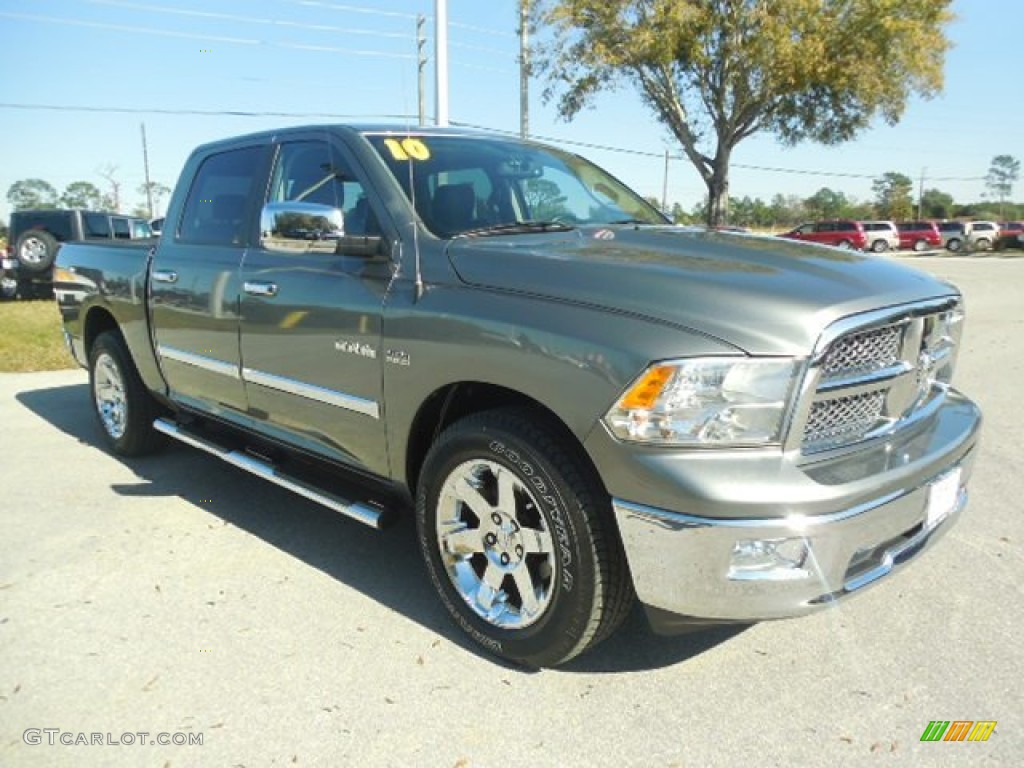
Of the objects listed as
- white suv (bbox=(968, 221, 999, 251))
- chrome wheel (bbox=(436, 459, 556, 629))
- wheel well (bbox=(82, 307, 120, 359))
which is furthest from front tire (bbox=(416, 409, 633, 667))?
white suv (bbox=(968, 221, 999, 251))

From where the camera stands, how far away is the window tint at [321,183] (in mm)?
3262

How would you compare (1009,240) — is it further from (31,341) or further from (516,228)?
(516,228)

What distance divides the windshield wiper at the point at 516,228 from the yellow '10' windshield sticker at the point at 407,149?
0.47m

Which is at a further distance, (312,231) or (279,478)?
(279,478)

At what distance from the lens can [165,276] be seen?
4.36 meters

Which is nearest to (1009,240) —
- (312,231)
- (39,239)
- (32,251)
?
(39,239)

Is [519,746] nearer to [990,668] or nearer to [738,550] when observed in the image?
[738,550]

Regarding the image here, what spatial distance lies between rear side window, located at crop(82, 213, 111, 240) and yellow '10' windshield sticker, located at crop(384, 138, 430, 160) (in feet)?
46.4

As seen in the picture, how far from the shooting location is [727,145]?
22.9 meters

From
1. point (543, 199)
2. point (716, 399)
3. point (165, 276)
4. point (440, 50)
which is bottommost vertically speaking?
point (716, 399)

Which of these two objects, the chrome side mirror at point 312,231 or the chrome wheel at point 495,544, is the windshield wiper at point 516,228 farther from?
the chrome wheel at point 495,544

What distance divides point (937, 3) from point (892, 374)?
23.2 m

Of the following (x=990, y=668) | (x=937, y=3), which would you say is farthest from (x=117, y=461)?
(x=937, y=3)

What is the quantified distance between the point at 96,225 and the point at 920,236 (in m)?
44.3
